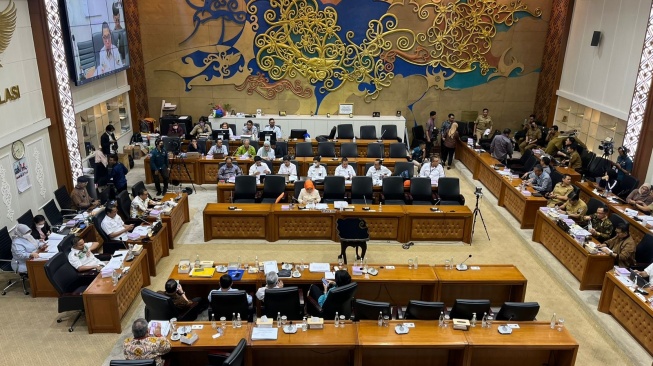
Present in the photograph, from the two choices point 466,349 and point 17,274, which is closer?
point 466,349

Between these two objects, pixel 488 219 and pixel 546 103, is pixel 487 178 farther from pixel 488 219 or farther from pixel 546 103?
pixel 546 103

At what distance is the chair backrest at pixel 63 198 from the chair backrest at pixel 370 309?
287 inches

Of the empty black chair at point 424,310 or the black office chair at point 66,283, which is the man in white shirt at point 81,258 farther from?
the empty black chair at point 424,310

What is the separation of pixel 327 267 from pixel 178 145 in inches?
327

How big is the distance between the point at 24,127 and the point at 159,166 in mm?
3446

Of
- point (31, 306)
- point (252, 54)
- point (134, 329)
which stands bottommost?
point (31, 306)

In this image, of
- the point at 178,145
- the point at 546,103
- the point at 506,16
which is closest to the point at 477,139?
the point at 546,103

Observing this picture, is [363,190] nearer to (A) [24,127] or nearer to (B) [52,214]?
(B) [52,214]

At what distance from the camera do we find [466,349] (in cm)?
622

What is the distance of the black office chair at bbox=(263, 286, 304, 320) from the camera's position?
6793 millimetres

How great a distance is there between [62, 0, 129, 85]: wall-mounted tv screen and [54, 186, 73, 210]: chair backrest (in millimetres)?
3054

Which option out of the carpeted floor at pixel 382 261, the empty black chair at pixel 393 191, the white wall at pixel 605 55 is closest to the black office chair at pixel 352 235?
the carpeted floor at pixel 382 261

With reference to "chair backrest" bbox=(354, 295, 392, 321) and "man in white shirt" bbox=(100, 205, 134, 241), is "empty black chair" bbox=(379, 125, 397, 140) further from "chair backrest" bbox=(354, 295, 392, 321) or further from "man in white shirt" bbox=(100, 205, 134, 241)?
"chair backrest" bbox=(354, 295, 392, 321)

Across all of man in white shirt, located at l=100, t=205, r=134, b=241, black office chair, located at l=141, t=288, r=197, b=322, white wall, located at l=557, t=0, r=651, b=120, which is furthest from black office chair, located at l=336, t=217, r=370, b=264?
white wall, located at l=557, t=0, r=651, b=120
